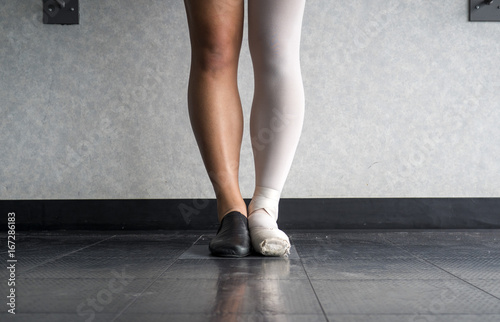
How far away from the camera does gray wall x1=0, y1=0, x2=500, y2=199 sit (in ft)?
5.50

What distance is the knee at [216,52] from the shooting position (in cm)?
108

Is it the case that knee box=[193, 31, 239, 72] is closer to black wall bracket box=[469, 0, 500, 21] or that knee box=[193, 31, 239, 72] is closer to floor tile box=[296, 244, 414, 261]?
floor tile box=[296, 244, 414, 261]

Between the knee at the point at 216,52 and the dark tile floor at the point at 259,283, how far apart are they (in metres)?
0.44

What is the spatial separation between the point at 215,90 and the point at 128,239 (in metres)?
0.57

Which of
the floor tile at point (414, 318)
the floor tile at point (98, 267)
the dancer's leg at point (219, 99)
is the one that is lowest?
the floor tile at point (98, 267)

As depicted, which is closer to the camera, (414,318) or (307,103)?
(414,318)

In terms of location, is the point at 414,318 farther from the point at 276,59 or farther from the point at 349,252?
the point at 276,59

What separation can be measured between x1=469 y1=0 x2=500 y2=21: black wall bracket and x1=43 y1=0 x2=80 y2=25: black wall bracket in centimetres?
141

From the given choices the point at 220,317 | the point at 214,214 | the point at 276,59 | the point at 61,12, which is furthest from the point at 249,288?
the point at 61,12

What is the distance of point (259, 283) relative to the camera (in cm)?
73

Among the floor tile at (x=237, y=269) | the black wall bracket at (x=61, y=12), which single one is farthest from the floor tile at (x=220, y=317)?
the black wall bracket at (x=61, y=12)

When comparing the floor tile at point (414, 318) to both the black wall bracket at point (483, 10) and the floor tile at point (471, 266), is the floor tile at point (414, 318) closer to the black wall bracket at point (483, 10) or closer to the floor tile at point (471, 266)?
the floor tile at point (471, 266)

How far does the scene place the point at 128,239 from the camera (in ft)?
4.58

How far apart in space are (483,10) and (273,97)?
1.03m
